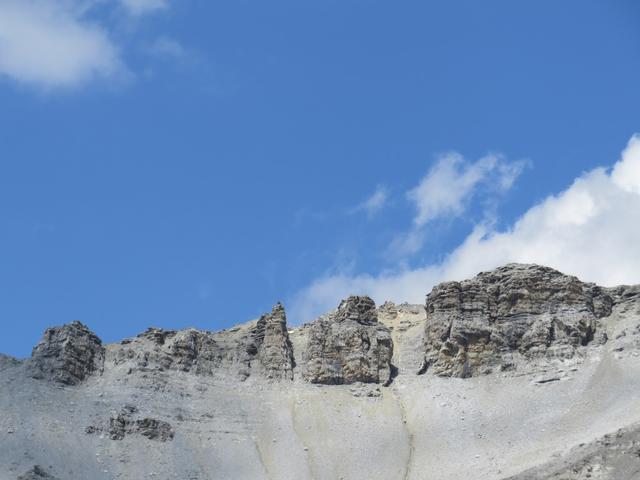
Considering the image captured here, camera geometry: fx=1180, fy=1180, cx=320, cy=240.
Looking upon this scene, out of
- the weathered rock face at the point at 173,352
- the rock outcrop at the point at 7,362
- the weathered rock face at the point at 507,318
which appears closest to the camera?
the rock outcrop at the point at 7,362

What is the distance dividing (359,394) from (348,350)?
696 centimetres

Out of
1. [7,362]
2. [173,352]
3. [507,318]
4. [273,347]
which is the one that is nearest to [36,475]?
[7,362]

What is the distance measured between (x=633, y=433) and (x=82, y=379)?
195ft

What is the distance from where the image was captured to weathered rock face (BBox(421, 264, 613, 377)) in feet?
430

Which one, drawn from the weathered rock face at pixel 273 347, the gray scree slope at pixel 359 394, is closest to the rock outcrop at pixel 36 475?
the gray scree slope at pixel 359 394

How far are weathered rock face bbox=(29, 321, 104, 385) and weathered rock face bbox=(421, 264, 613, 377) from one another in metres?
37.4

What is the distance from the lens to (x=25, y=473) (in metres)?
103

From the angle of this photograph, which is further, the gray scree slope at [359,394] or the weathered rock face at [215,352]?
the weathered rock face at [215,352]

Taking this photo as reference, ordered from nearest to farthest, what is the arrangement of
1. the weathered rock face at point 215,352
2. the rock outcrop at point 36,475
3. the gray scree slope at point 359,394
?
the rock outcrop at point 36,475, the gray scree slope at point 359,394, the weathered rock face at point 215,352

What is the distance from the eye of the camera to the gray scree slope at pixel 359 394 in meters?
111

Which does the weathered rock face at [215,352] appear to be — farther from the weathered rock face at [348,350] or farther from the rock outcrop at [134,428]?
the rock outcrop at [134,428]

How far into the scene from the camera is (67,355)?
128625mm

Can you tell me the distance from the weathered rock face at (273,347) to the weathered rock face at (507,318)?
15.9m

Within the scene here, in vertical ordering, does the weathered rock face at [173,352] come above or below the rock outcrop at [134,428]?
above
